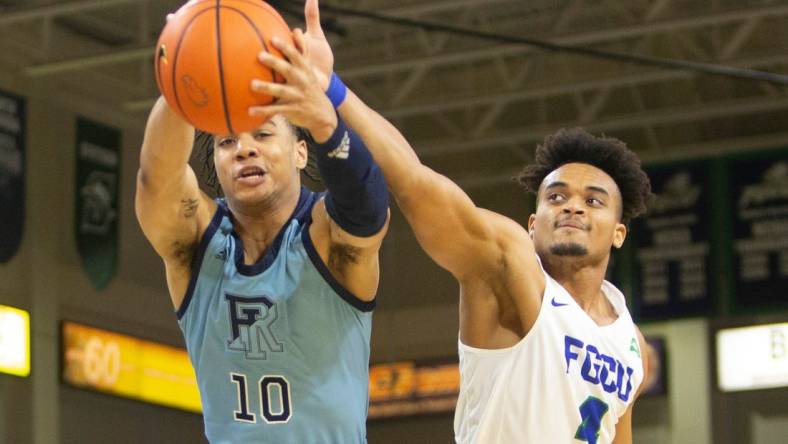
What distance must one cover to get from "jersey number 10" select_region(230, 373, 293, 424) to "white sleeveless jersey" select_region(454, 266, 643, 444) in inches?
38.7

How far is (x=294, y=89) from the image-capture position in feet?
11.5

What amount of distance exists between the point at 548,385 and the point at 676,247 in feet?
34.5

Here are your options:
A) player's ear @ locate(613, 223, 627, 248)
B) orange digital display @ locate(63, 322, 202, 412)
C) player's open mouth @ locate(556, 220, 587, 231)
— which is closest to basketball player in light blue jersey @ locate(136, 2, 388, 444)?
player's open mouth @ locate(556, 220, 587, 231)

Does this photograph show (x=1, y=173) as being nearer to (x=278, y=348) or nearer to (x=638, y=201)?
(x=638, y=201)

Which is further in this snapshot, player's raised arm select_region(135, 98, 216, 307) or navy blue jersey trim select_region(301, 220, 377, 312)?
navy blue jersey trim select_region(301, 220, 377, 312)

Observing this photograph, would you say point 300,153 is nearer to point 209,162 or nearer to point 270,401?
point 209,162

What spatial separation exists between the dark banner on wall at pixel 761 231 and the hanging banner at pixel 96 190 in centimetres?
630

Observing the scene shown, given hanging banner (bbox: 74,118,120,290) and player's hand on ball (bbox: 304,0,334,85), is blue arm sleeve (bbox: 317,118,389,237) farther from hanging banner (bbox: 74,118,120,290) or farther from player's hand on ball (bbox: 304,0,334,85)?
hanging banner (bbox: 74,118,120,290)

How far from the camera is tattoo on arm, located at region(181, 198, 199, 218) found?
4.08 metres

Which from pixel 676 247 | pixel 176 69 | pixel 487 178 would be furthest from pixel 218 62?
pixel 487 178

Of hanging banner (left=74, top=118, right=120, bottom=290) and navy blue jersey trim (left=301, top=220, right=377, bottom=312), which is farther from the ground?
hanging banner (left=74, top=118, right=120, bottom=290)

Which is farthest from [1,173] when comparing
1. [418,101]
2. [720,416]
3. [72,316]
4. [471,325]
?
[471,325]

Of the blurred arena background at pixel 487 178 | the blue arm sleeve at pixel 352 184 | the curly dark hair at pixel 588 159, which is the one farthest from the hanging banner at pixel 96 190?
the blue arm sleeve at pixel 352 184

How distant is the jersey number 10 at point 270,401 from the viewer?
3996mm
